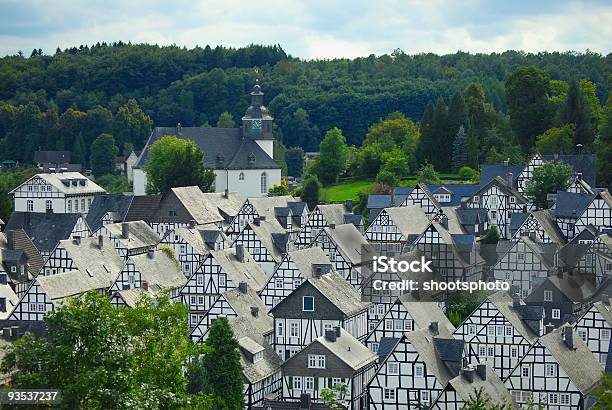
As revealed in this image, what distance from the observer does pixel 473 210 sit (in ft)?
260

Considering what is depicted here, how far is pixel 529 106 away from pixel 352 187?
1420 cm

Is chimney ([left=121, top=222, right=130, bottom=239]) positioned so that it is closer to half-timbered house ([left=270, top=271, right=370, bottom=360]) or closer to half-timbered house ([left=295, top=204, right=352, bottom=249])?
half-timbered house ([left=295, top=204, right=352, bottom=249])

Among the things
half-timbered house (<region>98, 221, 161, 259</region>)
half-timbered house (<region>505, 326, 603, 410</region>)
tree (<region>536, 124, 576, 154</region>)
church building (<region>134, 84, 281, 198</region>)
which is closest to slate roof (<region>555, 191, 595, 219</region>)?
tree (<region>536, 124, 576, 154</region>)

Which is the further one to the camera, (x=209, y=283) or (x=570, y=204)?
(x=570, y=204)

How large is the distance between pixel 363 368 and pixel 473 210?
25.3 metres

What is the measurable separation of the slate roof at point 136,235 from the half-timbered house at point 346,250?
1257cm

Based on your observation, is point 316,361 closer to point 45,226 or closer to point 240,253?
point 240,253

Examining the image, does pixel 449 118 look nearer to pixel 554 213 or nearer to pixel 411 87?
pixel 554 213

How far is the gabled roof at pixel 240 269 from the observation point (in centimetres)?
6794

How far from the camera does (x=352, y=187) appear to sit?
10850cm

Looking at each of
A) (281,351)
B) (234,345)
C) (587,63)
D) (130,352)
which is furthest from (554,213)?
(587,63)

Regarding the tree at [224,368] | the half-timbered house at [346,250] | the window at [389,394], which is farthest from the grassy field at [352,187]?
the window at [389,394]

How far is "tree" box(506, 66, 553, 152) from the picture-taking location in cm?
10538

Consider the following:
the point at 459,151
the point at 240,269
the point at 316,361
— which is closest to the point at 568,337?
the point at 316,361
